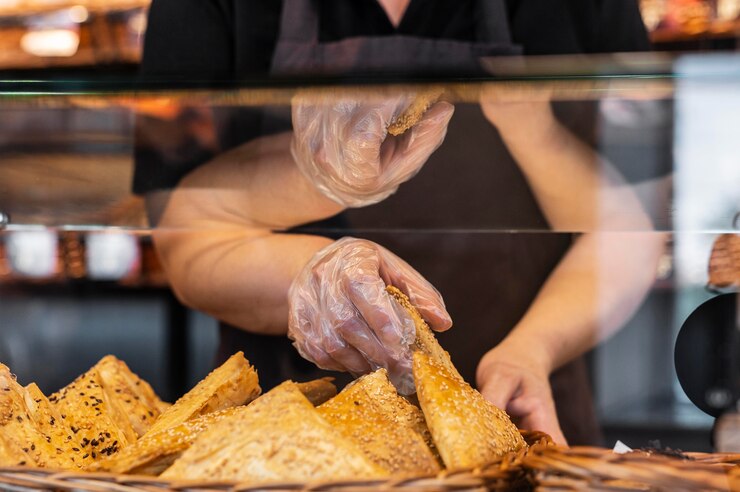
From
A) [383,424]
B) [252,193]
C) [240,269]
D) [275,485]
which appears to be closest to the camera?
Answer: [275,485]

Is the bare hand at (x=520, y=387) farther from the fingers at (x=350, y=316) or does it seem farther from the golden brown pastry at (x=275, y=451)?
the golden brown pastry at (x=275, y=451)

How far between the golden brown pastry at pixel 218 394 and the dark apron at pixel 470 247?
0.10m

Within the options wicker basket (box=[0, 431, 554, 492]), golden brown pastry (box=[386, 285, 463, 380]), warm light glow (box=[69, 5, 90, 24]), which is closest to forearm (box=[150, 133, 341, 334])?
golden brown pastry (box=[386, 285, 463, 380])

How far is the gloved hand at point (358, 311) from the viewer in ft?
2.76

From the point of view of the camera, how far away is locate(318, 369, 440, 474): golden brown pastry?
67 centimetres

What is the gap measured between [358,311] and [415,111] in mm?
226

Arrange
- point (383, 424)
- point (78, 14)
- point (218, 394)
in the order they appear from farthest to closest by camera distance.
A: point (78, 14)
point (218, 394)
point (383, 424)

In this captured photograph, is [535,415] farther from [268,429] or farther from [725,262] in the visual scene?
[268,429]

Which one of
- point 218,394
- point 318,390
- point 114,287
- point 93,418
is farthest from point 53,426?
point 114,287

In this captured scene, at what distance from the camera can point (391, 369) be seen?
33.5 inches

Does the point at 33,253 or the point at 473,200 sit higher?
the point at 473,200

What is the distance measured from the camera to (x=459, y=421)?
68 cm

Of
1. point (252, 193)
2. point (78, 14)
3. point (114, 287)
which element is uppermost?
point (78, 14)

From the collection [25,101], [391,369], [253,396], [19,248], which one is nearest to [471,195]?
[391,369]
